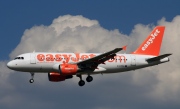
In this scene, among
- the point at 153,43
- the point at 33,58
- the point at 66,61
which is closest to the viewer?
the point at 33,58

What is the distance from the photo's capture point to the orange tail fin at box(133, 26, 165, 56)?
106 m

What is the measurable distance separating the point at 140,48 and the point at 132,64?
5.95m

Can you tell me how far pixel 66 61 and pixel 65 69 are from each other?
8.22 ft

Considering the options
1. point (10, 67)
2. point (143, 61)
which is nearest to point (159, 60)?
point (143, 61)

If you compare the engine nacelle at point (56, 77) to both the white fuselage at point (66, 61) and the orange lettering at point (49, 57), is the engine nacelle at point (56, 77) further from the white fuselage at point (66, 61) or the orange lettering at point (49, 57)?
the orange lettering at point (49, 57)

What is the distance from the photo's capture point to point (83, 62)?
3787 inches

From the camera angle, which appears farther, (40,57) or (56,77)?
(56,77)

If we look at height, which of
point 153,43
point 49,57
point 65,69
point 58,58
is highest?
point 153,43

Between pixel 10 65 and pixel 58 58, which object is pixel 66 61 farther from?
pixel 10 65

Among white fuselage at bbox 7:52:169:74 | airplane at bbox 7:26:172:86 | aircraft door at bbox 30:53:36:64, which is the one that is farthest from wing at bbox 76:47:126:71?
aircraft door at bbox 30:53:36:64

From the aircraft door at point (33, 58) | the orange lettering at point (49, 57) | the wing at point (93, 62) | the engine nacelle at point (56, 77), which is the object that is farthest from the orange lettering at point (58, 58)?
the engine nacelle at point (56, 77)

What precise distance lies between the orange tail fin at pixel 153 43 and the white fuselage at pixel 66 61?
8.17ft

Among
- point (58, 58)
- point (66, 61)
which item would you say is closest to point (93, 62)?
point (66, 61)

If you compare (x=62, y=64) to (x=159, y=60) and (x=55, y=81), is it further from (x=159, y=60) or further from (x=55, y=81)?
(x=159, y=60)
